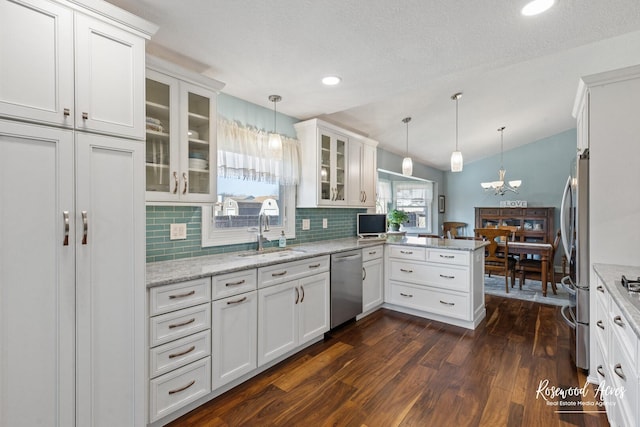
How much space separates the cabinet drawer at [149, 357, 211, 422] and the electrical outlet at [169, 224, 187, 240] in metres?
0.93

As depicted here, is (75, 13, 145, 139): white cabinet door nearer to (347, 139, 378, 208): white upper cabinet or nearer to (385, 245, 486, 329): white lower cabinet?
(347, 139, 378, 208): white upper cabinet

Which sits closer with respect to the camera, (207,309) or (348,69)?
(207,309)

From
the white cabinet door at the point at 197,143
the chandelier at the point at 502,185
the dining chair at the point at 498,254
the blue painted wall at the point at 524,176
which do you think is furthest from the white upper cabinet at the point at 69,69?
the blue painted wall at the point at 524,176

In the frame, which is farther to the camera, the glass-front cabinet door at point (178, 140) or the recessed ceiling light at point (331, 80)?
the recessed ceiling light at point (331, 80)

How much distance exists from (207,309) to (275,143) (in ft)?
4.83

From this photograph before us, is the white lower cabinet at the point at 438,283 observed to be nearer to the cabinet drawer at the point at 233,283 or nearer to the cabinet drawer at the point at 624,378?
the cabinet drawer at the point at 624,378

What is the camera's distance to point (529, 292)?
452cm

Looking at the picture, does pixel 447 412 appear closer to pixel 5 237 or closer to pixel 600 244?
pixel 600 244

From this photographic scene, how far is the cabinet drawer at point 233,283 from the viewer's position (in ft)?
6.40

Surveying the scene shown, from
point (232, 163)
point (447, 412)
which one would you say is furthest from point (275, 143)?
point (447, 412)

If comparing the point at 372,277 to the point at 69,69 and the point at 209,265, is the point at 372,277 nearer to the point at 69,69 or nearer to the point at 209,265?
the point at 209,265

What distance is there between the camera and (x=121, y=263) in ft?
4.84

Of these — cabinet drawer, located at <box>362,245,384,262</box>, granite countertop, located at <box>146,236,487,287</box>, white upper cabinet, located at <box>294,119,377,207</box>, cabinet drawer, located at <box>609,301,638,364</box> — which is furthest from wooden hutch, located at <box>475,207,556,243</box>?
cabinet drawer, located at <box>609,301,638,364</box>

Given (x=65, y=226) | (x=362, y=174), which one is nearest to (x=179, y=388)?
(x=65, y=226)
